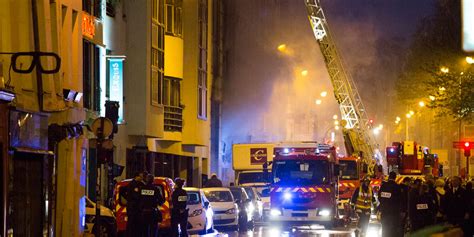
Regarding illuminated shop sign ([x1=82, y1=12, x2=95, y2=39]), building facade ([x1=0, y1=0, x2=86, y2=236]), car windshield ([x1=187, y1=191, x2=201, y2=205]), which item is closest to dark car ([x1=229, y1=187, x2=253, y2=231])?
car windshield ([x1=187, y1=191, x2=201, y2=205])

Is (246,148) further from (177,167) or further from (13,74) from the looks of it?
(13,74)

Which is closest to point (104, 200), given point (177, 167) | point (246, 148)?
point (246, 148)

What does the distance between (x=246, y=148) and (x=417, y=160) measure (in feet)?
23.5

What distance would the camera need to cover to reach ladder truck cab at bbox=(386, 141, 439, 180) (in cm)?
3659

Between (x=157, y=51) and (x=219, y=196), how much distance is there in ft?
27.0

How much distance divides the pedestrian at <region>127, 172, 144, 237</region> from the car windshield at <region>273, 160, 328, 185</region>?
9.48 meters

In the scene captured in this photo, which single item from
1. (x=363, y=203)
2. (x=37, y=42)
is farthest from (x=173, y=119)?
(x=37, y=42)

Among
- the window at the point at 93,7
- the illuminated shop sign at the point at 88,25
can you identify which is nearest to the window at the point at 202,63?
the window at the point at 93,7

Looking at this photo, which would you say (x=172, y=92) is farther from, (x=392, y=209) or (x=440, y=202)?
(x=392, y=209)

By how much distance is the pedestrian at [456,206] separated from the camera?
1950cm

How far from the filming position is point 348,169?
36.7 m

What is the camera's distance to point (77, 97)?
20.6 meters

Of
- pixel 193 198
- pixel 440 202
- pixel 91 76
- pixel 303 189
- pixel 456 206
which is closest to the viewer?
pixel 456 206

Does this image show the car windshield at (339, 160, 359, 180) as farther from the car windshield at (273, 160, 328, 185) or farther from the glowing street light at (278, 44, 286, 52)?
the glowing street light at (278, 44, 286, 52)
